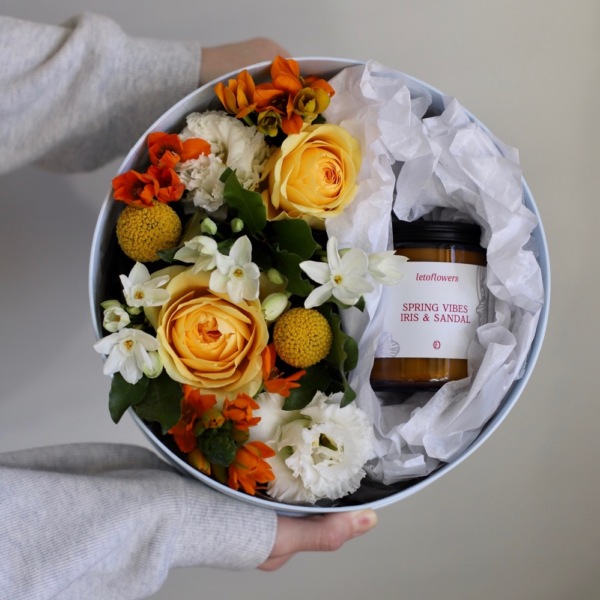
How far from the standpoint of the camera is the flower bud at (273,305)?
21.5 inches

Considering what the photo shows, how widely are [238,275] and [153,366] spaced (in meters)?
0.09

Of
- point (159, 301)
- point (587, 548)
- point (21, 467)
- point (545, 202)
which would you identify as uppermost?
point (545, 202)

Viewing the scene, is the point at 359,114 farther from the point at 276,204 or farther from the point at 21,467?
the point at 21,467

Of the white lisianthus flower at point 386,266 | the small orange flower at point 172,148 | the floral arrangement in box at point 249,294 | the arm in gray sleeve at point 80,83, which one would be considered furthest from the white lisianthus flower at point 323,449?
the arm in gray sleeve at point 80,83

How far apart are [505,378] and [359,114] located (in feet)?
0.80

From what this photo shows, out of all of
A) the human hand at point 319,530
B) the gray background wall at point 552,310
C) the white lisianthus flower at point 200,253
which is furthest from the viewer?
the gray background wall at point 552,310

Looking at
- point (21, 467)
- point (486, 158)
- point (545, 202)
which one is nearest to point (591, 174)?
point (545, 202)

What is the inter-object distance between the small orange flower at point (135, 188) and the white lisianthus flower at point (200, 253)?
5 cm

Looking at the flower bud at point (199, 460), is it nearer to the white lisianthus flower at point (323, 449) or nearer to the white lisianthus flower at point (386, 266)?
the white lisianthus flower at point (323, 449)

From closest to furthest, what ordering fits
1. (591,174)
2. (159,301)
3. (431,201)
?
(159,301) → (431,201) → (591,174)

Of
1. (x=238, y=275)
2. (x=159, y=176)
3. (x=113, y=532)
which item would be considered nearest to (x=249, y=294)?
(x=238, y=275)

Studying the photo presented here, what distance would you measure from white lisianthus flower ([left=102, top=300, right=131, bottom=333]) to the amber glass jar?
7.9 inches

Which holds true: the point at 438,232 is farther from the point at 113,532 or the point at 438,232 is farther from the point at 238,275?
the point at 113,532

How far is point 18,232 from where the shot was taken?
89 cm
